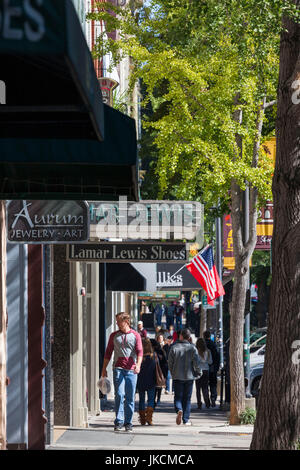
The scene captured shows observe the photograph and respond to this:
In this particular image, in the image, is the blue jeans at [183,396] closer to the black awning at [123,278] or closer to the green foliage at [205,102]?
the green foliage at [205,102]

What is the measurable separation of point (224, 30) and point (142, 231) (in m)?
5.16

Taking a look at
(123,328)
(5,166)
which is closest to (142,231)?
(123,328)

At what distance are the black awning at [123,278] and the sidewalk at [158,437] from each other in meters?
4.51

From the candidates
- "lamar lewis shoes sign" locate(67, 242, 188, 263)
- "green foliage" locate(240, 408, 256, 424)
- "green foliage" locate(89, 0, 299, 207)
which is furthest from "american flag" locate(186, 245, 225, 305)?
"lamar lewis shoes sign" locate(67, 242, 188, 263)

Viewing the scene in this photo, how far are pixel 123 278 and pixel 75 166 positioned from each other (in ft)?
50.0

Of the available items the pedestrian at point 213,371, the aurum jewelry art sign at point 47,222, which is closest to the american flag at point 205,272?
the pedestrian at point 213,371

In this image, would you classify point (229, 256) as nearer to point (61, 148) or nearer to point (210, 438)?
point (210, 438)

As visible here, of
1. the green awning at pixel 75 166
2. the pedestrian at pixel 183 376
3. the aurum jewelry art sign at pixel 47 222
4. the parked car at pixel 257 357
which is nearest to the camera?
the green awning at pixel 75 166

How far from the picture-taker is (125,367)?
15156 millimetres

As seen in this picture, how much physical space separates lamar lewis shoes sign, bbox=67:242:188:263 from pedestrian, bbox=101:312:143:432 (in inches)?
45.8

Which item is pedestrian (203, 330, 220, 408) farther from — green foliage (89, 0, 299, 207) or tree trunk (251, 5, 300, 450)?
tree trunk (251, 5, 300, 450)

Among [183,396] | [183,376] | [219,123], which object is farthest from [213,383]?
[219,123]

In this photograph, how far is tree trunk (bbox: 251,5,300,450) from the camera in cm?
935

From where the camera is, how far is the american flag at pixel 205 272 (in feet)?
74.6
